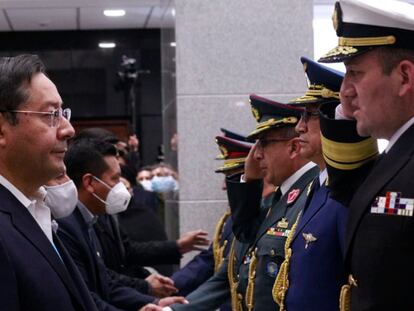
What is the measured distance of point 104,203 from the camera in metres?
4.67

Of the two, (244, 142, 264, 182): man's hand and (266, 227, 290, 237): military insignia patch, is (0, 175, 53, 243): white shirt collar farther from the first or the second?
(244, 142, 264, 182): man's hand

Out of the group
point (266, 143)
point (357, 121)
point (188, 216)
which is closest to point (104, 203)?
point (266, 143)

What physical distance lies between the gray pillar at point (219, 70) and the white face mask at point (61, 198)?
8.22 ft

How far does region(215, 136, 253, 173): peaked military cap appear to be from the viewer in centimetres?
514

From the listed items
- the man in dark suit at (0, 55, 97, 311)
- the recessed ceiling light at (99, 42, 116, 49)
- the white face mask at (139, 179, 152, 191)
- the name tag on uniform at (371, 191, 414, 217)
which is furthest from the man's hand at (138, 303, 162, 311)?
the recessed ceiling light at (99, 42, 116, 49)

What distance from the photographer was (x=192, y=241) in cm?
570

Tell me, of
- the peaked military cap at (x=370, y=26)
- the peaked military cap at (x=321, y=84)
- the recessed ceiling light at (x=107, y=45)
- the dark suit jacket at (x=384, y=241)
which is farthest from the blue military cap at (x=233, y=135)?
the recessed ceiling light at (x=107, y=45)

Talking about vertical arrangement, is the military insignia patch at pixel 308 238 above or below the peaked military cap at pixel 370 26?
below

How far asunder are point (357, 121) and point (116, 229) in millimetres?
3233

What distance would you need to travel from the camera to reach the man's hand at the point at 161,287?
5258 millimetres

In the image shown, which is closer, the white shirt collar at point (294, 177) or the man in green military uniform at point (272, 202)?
the man in green military uniform at point (272, 202)

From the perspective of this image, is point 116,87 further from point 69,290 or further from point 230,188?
point 69,290

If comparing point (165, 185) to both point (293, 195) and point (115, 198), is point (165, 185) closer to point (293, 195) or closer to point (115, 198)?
point (115, 198)

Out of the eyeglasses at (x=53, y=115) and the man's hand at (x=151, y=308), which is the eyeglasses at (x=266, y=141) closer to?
the man's hand at (x=151, y=308)
